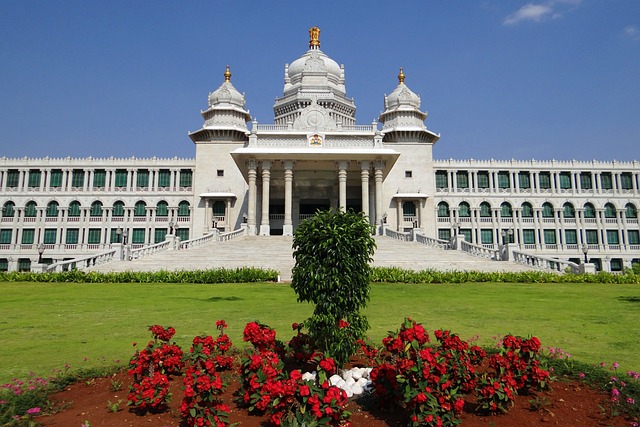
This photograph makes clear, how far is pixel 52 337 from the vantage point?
8938 mm

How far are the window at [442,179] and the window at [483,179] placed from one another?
428cm

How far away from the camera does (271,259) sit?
26.3m

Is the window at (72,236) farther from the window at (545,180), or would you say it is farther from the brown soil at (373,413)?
the window at (545,180)

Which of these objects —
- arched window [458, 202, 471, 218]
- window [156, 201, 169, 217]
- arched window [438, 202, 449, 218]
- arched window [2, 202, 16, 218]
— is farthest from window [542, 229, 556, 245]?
arched window [2, 202, 16, 218]

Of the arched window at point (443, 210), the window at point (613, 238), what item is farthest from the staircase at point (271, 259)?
the window at point (613, 238)

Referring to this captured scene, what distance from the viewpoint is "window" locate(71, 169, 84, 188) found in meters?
53.1

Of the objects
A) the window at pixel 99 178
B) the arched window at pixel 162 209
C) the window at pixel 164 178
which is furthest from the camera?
the window at pixel 164 178

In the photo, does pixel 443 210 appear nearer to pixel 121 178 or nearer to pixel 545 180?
pixel 545 180

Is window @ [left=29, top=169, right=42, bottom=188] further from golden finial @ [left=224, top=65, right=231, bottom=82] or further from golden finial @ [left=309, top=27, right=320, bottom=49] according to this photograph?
golden finial @ [left=309, top=27, right=320, bottom=49]

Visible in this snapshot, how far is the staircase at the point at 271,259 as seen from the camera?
24.5 m

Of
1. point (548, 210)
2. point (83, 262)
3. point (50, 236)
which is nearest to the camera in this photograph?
point (83, 262)

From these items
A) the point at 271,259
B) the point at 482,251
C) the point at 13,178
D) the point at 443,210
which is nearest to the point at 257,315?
the point at 271,259

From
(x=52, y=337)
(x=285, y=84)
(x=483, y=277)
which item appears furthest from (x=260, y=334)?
(x=285, y=84)

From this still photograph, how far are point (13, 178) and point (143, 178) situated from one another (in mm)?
16009
